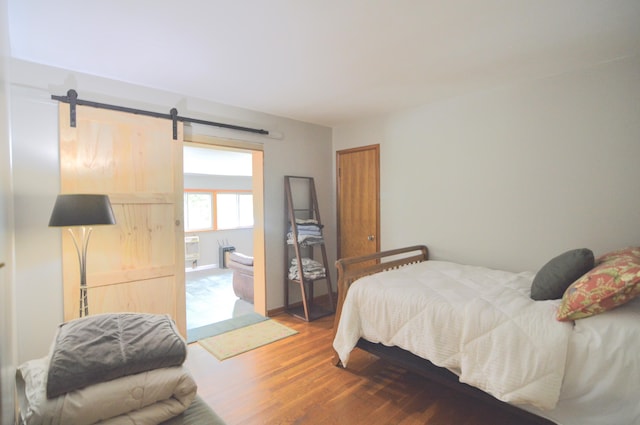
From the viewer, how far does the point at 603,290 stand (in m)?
1.52

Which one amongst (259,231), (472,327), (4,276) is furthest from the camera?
(259,231)

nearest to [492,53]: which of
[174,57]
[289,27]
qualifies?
[289,27]

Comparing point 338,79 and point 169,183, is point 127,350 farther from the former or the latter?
point 338,79

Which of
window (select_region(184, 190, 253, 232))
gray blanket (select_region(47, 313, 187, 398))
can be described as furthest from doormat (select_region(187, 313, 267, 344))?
window (select_region(184, 190, 253, 232))

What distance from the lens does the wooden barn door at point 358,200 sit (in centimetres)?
388

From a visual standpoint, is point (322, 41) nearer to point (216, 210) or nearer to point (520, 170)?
point (520, 170)

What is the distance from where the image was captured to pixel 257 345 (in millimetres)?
3000

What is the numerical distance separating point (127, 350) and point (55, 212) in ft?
4.43

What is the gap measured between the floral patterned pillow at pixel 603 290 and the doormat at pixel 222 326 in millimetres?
2896

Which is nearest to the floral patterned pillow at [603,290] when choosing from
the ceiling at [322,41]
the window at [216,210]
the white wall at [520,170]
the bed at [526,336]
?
the bed at [526,336]

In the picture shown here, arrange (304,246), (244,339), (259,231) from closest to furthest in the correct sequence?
1. (244,339)
2. (259,231)
3. (304,246)

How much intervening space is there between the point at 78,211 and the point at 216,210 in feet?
18.9

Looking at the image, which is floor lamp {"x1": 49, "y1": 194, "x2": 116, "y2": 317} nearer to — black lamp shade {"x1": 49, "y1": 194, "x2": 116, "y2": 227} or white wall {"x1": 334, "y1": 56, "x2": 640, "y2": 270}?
black lamp shade {"x1": 49, "y1": 194, "x2": 116, "y2": 227}

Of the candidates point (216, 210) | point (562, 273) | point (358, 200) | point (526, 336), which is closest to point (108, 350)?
point (526, 336)
